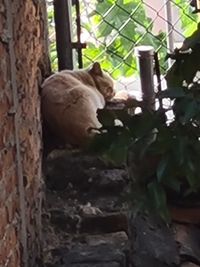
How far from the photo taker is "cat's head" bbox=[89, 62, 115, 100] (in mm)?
2279

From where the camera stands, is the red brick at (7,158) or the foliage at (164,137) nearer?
the foliage at (164,137)

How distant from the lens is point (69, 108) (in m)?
2.03

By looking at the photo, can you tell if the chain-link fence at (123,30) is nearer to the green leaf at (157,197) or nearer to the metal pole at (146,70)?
the metal pole at (146,70)

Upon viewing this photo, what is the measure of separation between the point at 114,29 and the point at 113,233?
839 mm

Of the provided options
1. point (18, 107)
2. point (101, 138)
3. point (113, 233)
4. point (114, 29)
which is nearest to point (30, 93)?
point (18, 107)

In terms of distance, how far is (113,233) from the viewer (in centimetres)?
186

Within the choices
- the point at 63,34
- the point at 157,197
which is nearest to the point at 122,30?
the point at 63,34

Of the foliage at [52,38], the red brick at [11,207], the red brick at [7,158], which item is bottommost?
the red brick at [11,207]

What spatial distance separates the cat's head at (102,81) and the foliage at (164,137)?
859 mm

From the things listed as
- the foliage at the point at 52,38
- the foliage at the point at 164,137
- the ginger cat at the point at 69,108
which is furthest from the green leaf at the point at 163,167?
the foliage at the point at 52,38

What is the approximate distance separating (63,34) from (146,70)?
25 centimetres

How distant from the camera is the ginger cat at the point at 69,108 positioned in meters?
2.01

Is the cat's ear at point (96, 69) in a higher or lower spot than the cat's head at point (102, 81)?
higher

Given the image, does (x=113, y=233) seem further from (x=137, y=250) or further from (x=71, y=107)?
(x=71, y=107)
